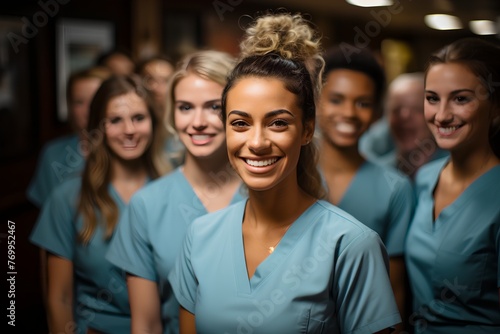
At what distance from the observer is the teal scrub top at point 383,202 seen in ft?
3.31

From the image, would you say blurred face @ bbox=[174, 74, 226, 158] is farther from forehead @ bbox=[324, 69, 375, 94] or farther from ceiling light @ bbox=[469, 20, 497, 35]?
ceiling light @ bbox=[469, 20, 497, 35]

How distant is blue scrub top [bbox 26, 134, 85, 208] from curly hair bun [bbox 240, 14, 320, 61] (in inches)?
31.4

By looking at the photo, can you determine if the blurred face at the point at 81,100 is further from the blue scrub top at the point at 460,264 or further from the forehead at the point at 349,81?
the blue scrub top at the point at 460,264

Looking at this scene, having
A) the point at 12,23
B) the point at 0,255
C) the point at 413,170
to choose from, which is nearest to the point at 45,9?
the point at 12,23

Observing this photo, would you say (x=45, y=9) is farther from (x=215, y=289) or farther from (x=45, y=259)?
(x=215, y=289)

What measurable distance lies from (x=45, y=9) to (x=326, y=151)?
3.33 ft

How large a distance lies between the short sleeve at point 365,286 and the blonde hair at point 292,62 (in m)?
0.14

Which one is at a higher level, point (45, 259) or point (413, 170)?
point (413, 170)

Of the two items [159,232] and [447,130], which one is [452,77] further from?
[159,232]

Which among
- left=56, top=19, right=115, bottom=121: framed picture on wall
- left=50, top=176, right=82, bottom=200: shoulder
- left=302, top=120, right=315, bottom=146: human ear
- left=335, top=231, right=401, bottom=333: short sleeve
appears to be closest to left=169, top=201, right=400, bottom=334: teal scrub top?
left=335, top=231, right=401, bottom=333: short sleeve

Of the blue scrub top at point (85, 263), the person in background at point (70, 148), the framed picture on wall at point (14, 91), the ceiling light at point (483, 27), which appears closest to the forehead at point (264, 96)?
the ceiling light at point (483, 27)

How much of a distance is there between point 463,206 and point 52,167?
1.13 metres

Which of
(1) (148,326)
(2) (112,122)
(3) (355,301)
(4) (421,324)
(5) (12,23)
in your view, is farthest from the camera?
(5) (12,23)

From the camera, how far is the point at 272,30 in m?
0.88
